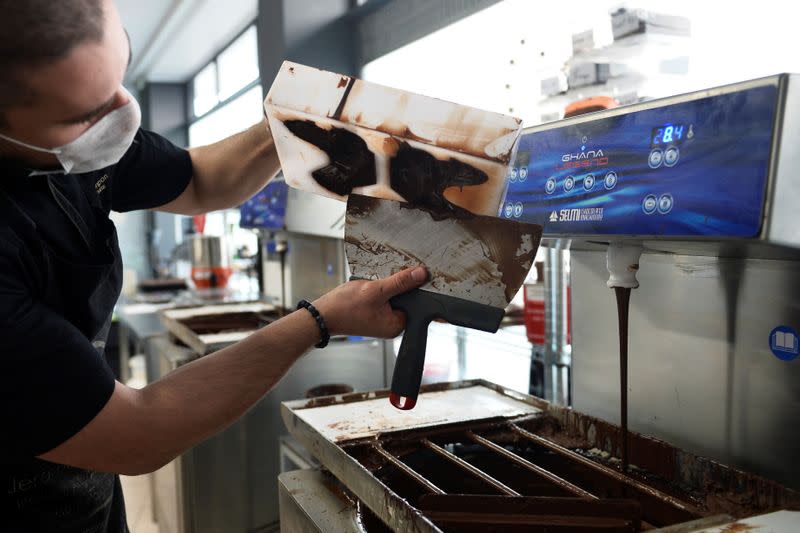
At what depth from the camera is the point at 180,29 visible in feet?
21.2

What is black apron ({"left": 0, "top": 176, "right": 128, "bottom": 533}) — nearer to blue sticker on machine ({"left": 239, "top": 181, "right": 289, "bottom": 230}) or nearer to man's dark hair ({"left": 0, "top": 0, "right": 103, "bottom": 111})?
man's dark hair ({"left": 0, "top": 0, "right": 103, "bottom": 111})

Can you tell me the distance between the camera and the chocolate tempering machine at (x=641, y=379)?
0.78 meters

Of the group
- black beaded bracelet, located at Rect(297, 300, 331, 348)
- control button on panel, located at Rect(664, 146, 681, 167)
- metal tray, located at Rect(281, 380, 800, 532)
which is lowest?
metal tray, located at Rect(281, 380, 800, 532)

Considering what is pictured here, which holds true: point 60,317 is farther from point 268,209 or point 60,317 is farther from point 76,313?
point 268,209

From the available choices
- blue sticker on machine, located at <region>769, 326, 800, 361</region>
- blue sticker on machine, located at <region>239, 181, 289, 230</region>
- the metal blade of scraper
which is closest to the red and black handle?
the metal blade of scraper

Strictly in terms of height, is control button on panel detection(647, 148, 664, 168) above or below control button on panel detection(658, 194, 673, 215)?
above

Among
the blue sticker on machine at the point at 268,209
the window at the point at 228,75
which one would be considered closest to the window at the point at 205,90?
the window at the point at 228,75

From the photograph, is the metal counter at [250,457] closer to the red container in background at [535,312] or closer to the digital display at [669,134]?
the red container in background at [535,312]

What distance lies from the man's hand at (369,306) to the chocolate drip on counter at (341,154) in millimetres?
163

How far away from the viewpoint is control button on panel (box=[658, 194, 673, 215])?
0.84 metres

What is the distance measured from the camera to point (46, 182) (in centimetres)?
107

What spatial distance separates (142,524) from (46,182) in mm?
2616

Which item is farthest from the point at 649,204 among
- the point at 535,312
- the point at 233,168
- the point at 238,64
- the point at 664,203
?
the point at 238,64

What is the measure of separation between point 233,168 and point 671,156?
36.5 inches
